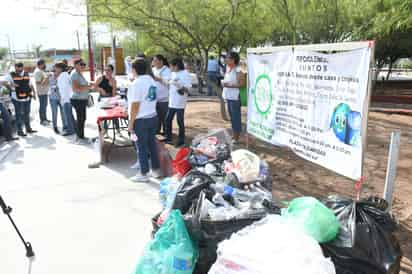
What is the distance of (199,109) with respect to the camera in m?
11.2

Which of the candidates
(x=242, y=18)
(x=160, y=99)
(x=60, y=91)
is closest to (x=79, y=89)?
(x=60, y=91)

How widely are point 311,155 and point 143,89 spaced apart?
2344 mm

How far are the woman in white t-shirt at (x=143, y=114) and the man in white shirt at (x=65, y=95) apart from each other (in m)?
3.08

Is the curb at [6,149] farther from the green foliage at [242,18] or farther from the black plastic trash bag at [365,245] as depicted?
the black plastic trash bag at [365,245]

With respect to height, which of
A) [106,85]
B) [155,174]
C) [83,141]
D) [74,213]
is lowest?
[74,213]

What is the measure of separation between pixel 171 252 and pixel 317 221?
948 mm

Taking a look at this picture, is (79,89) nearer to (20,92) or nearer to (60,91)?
(60,91)

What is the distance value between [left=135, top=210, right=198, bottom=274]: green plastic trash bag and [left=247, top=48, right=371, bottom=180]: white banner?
1482 millimetres

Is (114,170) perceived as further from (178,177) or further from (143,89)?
(178,177)

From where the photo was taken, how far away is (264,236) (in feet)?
7.07

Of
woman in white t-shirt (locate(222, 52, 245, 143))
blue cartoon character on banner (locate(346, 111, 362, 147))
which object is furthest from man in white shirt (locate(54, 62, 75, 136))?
blue cartoon character on banner (locate(346, 111, 362, 147))

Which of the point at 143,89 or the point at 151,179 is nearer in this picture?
the point at 143,89

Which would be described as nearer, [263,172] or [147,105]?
[263,172]

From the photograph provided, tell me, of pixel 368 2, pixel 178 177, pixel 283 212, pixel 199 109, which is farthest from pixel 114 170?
pixel 368 2
